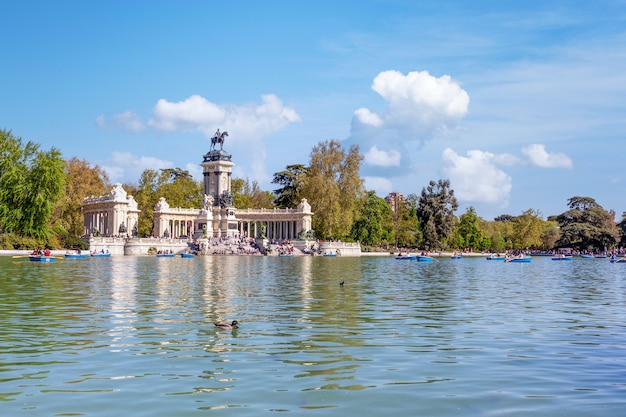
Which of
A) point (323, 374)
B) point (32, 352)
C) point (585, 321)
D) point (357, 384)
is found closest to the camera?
point (357, 384)

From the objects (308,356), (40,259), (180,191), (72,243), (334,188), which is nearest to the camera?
(308,356)

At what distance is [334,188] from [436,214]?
69.0 feet

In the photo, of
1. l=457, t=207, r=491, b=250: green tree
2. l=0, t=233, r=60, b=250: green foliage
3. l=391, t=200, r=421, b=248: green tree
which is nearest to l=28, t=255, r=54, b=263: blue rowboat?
l=0, t=233, r=60, b=250: green foliage

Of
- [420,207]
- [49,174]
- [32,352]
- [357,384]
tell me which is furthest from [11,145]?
[357,384]

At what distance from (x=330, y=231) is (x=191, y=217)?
24.0 metres

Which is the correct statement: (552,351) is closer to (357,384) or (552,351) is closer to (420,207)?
(357,384)

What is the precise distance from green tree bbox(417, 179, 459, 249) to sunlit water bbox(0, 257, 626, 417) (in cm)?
8769

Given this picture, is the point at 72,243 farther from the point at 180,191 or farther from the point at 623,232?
the point at 623,232

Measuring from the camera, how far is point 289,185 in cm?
13075

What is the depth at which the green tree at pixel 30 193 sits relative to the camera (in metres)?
78.5

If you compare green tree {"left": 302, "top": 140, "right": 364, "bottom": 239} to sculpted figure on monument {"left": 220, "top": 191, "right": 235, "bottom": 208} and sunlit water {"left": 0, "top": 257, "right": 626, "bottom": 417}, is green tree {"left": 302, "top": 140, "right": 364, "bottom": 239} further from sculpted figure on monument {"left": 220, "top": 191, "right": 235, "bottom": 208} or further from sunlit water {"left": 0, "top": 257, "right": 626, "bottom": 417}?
sunlit water {"left": 0, "top": 257, "right": 626, "bottom": 417}

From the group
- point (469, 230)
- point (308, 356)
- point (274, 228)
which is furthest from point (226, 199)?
point (308, 356)

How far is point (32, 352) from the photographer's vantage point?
617 inches

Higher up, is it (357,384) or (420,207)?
(420,207)
